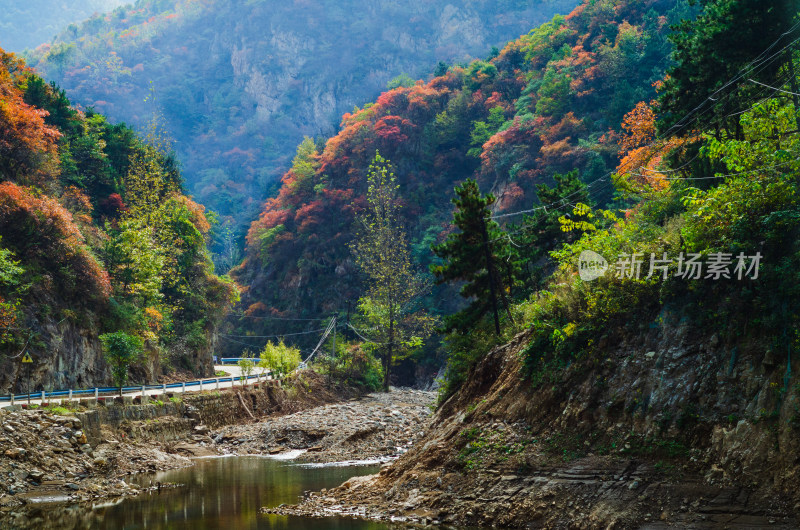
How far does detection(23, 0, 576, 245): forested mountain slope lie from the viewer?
11750 centimetres

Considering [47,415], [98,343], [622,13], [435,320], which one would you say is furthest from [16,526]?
[622,13]

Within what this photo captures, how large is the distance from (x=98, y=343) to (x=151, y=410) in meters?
5.47

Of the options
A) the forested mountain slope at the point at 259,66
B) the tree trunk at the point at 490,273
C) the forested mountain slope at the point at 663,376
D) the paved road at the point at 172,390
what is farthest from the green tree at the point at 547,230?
the forested mountain slope at the point at 259,66

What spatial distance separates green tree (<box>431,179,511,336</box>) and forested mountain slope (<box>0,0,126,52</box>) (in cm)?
17096

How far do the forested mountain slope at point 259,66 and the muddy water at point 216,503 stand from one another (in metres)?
92.0

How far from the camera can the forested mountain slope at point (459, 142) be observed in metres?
51.7

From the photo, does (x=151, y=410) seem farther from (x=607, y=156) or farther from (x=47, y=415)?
(x=607, y=156)

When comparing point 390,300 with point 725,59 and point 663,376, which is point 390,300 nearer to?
point 725,59

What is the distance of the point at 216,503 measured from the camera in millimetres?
18422

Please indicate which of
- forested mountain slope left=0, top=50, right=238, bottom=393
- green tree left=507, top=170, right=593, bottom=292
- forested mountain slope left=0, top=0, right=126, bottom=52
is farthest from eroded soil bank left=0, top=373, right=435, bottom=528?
forested mountain slope left=0, top=0, right=126, bottom=52

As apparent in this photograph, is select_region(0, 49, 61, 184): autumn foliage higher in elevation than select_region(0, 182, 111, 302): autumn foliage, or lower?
higher

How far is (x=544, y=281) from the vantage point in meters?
26.0

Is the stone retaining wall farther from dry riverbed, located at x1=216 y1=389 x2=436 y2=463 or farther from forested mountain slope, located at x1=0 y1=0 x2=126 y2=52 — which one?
forested mountain slope, located at x1=0 y1=0 x2=126 y2=52

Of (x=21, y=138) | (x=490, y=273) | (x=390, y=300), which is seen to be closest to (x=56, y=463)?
(x=490, y=273)
